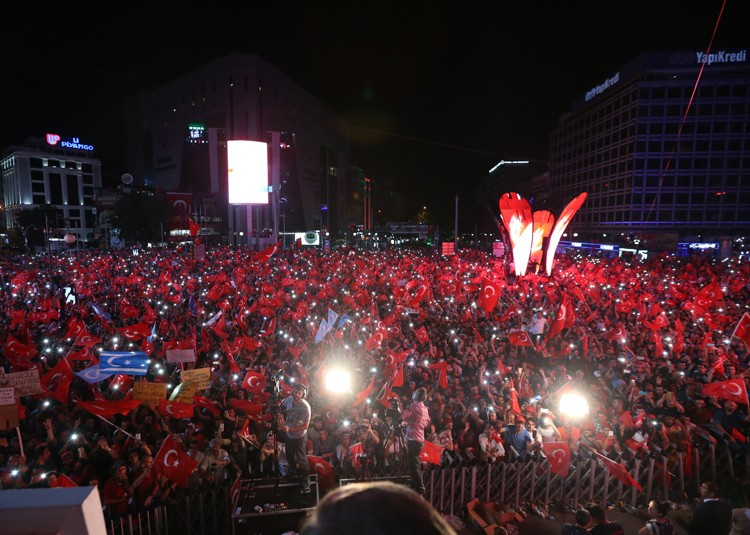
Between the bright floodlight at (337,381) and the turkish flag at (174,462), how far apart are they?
3852 millimetres

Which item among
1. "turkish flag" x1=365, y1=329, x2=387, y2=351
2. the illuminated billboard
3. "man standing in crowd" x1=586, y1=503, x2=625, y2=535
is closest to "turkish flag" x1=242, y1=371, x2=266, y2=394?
"turkish flag" x1=365, y1=329, x2=387, y2=351

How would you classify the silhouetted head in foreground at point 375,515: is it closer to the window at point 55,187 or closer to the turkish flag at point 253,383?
the turkish flag at point 253,383

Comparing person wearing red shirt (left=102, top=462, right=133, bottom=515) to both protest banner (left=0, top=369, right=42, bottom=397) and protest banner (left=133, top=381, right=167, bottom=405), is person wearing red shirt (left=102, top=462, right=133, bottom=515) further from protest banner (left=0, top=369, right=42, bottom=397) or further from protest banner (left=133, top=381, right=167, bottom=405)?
protest banner (left=0, top=369, right=42, bottom=397)

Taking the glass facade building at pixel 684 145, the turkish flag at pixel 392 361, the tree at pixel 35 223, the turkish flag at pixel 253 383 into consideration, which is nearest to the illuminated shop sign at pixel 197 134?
the tree at pixel 35 223

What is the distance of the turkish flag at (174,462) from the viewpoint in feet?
22.9

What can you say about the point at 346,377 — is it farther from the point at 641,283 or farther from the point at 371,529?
the point at 641,283

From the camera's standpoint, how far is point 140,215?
57688mm

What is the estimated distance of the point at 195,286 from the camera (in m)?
24.0

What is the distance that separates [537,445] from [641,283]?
18.9m

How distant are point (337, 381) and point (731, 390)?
857cm

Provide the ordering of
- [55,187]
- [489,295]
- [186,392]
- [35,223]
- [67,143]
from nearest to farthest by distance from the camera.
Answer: [186,392]
[489,295]
[35,223]
[55,187]
[67,143]

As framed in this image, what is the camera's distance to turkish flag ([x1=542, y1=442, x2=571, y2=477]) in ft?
25.3

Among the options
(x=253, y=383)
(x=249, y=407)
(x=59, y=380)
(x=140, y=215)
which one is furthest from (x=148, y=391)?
(x=140, y=215)

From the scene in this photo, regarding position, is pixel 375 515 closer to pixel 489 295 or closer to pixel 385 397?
pixel 385 397
